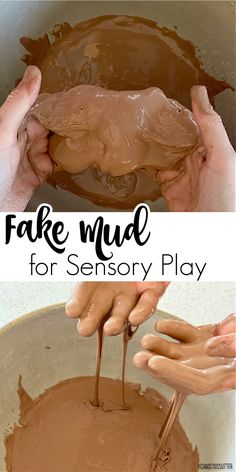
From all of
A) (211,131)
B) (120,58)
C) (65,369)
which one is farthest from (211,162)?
(65,369)

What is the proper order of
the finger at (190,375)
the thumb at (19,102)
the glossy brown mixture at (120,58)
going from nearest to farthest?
the finger at (190,375) → the thumb at (19,102) → the glossy brown mixture at (120,58)

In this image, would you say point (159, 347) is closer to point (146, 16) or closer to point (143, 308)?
point (143, 308)

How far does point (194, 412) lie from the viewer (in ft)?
3.29

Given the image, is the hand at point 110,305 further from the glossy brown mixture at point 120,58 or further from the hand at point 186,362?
the glossy brown mixture at point 120,58

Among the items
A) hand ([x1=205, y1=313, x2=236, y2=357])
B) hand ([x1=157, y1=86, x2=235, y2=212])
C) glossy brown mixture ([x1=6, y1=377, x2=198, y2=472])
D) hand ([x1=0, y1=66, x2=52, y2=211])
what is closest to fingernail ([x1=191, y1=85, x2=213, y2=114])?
hand ([x1=157, y1=86, x2=235, y2=212])

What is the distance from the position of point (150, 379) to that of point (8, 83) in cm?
54

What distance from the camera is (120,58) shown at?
107cm

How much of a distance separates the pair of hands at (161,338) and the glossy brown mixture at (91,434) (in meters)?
0.23

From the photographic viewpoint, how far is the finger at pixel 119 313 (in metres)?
0.83

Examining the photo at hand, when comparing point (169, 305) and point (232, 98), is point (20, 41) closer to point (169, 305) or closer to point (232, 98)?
point (232, 98)

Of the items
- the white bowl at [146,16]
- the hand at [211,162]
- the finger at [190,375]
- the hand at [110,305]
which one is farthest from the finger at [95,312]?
the white bowl at [146,16]

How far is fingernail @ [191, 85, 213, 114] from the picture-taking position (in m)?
0.97

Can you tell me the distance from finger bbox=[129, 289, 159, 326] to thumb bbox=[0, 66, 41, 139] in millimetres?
307

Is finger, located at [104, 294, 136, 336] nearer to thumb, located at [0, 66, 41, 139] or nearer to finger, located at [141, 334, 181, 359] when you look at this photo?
→ finger, located at [141, 334, 181, 359]
